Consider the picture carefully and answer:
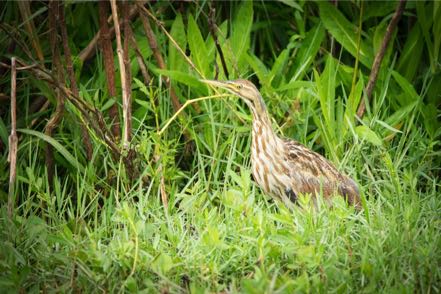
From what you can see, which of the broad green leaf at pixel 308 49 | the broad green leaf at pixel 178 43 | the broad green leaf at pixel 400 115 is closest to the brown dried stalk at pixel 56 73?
the broad green leaf at pixel 178 43

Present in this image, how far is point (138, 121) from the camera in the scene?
663cm

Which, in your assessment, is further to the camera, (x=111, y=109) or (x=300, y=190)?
(x=111, y=109)

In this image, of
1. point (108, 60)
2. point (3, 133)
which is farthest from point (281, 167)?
point (3, 133)

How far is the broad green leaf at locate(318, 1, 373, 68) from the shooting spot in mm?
6984

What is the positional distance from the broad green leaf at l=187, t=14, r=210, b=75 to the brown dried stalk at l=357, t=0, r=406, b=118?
3.57 feet

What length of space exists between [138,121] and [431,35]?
223cm

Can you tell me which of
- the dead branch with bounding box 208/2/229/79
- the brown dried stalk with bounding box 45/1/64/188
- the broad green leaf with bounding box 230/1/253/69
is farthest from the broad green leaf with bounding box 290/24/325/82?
the brown dried stalk with bounding box 45/1/64/188

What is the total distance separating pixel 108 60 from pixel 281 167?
1.30 m

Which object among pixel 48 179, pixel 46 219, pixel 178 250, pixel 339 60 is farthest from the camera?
pixel 339 60

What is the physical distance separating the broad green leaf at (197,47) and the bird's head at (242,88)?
564mm

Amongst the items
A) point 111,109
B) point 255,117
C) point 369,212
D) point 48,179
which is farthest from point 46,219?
point 369,212

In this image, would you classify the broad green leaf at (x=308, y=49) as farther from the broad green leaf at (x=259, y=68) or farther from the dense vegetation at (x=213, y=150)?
the broad green leaf at (x=259, y=68)

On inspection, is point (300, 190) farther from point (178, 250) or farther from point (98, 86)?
point (98, 86)

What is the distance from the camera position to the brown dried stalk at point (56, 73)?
5.96 meters
